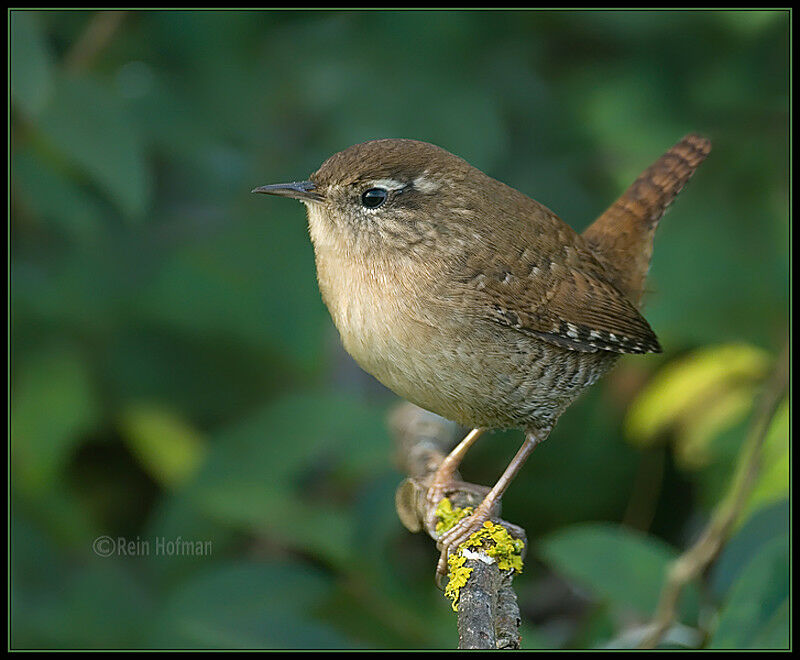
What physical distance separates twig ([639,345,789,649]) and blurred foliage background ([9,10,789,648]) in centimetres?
6

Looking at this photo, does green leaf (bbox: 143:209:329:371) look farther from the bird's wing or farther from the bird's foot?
the bird's wing

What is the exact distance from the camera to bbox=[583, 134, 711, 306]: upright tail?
3.55 metres

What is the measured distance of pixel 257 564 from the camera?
3322mm

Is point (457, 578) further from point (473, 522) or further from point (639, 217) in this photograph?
point (639, 217)

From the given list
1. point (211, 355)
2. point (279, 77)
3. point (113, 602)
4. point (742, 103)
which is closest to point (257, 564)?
point (113, 602)

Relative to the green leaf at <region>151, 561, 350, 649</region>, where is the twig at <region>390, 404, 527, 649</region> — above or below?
above

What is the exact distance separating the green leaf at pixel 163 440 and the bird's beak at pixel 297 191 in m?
1.58

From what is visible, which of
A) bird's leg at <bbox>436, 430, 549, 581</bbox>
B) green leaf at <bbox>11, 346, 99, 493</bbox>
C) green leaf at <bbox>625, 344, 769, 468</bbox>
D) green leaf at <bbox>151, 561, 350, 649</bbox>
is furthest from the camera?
green leaf at <bbox>625, 344, 769, 468</bbox>

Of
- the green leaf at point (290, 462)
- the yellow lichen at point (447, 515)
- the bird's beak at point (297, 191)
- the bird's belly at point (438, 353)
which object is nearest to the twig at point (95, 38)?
the bird's beak at point (297, 191)

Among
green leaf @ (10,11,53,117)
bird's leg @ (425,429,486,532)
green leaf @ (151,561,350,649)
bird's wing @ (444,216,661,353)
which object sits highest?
green leaf @ (10,11,53,117)

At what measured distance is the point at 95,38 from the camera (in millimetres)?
3510

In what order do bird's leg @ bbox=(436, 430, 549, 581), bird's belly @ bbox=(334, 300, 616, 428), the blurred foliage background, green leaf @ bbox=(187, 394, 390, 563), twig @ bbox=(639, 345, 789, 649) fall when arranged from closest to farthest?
bird's belly @ bbox=(334, 300, 616, 428)
bird's leg @ bbox=(436, 430, 549, 581)
twig @ bbox=(639, 345, 789, 649)
the blurred foliage background
green leaf @ bbox=(187, 394, 390, 563)

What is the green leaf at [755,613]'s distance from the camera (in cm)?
253

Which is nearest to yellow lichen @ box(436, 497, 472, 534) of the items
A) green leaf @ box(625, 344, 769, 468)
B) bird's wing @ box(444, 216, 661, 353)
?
bird's wing @ box(444, 216, 661, 353)
